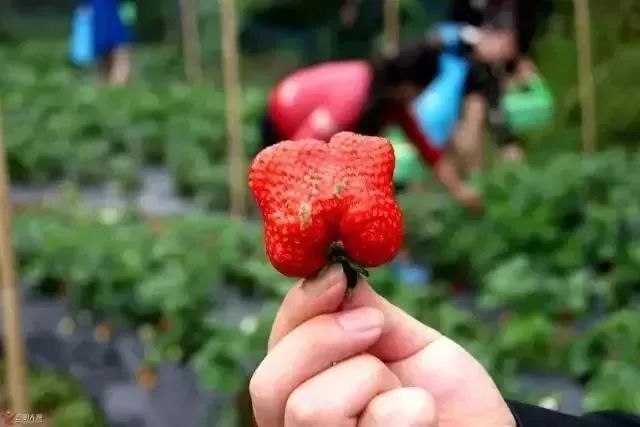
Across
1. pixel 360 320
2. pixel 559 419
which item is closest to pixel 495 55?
pixel 559 419

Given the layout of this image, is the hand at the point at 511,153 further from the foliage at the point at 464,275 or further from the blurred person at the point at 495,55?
the foliage at the point at 464,275

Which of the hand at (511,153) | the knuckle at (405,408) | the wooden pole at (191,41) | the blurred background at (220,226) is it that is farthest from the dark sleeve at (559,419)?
the wooden pole at (191,41)

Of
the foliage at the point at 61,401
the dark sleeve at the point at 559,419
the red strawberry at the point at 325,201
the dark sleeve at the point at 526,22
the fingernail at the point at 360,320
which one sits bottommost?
the foliage at the point at 61,401

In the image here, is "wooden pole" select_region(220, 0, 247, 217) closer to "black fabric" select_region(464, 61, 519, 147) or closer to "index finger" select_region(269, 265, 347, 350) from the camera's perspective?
"black fabric" select_region(464, 61, 519, 147)

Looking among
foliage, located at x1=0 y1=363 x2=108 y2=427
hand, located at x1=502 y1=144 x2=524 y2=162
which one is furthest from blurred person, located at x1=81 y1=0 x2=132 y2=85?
foliage, located at x1=0 y1=363 x2=108 y2=427

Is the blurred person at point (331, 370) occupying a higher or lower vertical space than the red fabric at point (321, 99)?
higher

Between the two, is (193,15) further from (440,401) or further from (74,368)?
(440,401)
